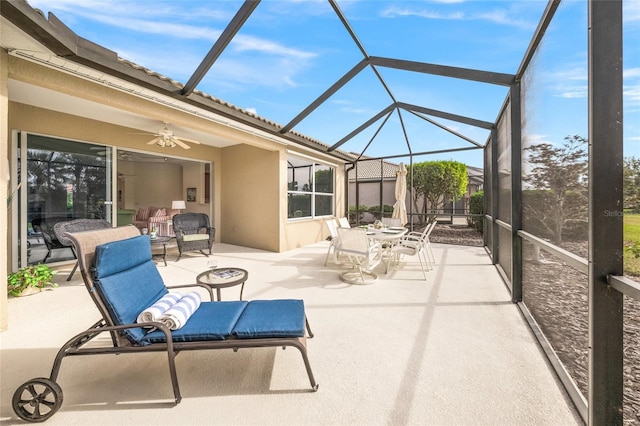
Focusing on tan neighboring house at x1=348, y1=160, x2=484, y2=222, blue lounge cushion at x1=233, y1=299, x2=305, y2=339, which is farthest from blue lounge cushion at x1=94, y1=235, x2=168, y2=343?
tan neighboring house at x1=348, y1=160, x2=484, y2=222

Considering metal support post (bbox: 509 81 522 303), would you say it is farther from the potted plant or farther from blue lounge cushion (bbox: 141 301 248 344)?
the potted plant

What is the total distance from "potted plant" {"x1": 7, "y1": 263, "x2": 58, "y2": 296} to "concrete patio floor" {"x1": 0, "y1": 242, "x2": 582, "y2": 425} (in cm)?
19

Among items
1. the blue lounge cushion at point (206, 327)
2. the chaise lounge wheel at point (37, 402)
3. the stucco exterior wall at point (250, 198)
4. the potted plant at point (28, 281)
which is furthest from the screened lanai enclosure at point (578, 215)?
the potted plant at point (28, 281)

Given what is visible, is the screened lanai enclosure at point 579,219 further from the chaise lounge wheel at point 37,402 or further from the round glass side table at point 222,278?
the chaise lounge wheel at point 37,402

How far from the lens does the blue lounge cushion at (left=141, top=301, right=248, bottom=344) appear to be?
1.86 m

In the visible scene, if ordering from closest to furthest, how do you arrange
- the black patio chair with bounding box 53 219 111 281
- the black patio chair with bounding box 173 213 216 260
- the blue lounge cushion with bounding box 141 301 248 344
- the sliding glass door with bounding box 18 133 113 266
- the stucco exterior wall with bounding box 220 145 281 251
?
the blue lounge cushion with bounding box 141 301 248 344 → the black patio chair with bounding box 53 219 111 281 → the sliding glass door with bounding box 18 133 113 266 → the black patio chair with bounding box 173 213 216 260 → the stucco exterior wall with bounding box 220 145 281 251

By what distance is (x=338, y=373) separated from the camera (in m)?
2.07

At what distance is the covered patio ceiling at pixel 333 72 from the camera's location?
308cm

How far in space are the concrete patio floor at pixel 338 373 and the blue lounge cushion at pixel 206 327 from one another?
0.40 metres

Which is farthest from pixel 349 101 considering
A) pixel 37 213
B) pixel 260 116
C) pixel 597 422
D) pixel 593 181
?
pixel 37 213

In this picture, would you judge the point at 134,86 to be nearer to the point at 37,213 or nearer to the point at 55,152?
the point at 55,152

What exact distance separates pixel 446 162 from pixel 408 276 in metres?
8.16

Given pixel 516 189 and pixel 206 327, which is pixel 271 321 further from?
pixel 516 189

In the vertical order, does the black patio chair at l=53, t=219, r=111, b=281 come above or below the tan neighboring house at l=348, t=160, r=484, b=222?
below
